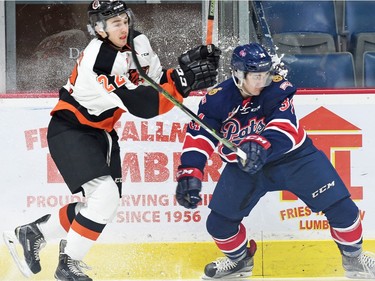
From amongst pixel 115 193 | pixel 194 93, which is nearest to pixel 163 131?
pixel 194 93

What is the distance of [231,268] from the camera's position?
192 inches

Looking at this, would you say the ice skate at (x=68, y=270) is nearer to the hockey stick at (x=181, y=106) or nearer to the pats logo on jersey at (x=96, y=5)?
the hockey stick at (x=181, y=106)

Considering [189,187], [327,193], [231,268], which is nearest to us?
[189,187]

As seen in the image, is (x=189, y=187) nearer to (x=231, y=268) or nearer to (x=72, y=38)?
(x=231, y=268)

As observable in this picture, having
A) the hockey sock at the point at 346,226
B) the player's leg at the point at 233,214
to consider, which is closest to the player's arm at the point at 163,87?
the player's leg at the point at 233,214

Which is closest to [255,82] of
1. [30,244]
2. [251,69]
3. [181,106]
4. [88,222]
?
[251,69]

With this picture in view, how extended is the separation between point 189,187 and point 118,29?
71 cm

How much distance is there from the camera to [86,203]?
4531 millimetres

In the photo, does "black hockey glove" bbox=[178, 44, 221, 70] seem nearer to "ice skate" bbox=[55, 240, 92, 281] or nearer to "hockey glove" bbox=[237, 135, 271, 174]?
"hockey glove" bbox=[237, 135, 271, 174]

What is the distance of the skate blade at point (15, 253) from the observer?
476 centimetres

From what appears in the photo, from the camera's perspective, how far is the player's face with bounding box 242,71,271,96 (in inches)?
177

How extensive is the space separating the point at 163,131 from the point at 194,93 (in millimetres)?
221

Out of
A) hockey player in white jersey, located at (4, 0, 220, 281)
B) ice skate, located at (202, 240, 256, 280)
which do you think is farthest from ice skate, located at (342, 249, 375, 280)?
hockey player in white jersey, located at (4, 0, 220, 281)

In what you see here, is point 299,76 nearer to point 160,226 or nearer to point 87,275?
point 160,226
